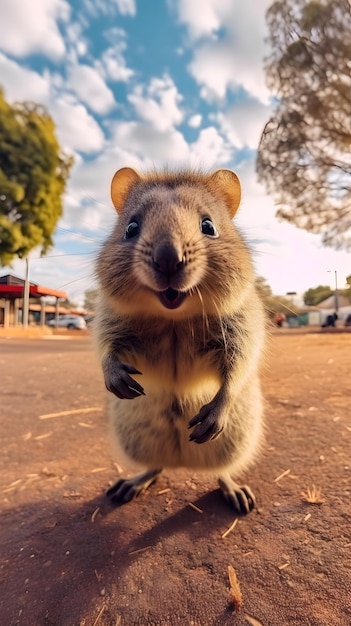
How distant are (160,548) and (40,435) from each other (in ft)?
6.04

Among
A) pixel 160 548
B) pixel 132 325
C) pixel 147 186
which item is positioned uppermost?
pixel 147 186

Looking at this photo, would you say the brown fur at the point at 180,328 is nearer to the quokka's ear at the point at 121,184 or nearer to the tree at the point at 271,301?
the quokka's ear at the point at 121,184

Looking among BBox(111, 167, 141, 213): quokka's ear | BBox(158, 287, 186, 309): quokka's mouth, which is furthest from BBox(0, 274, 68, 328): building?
BBox(158, 287, 186, 309): quokka's mouth

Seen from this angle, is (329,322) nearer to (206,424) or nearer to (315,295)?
(315,295)

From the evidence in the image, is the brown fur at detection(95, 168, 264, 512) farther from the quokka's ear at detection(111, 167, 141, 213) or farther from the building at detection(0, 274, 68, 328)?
the building at detection(0, 274, 68, 328)

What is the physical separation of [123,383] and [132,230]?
0.68 meters

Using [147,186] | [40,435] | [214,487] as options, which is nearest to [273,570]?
[214,487]

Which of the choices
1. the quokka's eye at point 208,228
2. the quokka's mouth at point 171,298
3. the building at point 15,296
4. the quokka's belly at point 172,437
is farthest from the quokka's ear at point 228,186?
the building at point 15,296

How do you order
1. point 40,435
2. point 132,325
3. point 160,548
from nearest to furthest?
point 160,548
point 132,325
point 40,435

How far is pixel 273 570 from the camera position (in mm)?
1559

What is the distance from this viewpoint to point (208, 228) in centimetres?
183

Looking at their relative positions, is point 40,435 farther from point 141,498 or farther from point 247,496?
point 247,496

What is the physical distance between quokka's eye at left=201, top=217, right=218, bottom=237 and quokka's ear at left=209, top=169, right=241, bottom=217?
0.43 m

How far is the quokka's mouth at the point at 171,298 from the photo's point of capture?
61.7 inches
